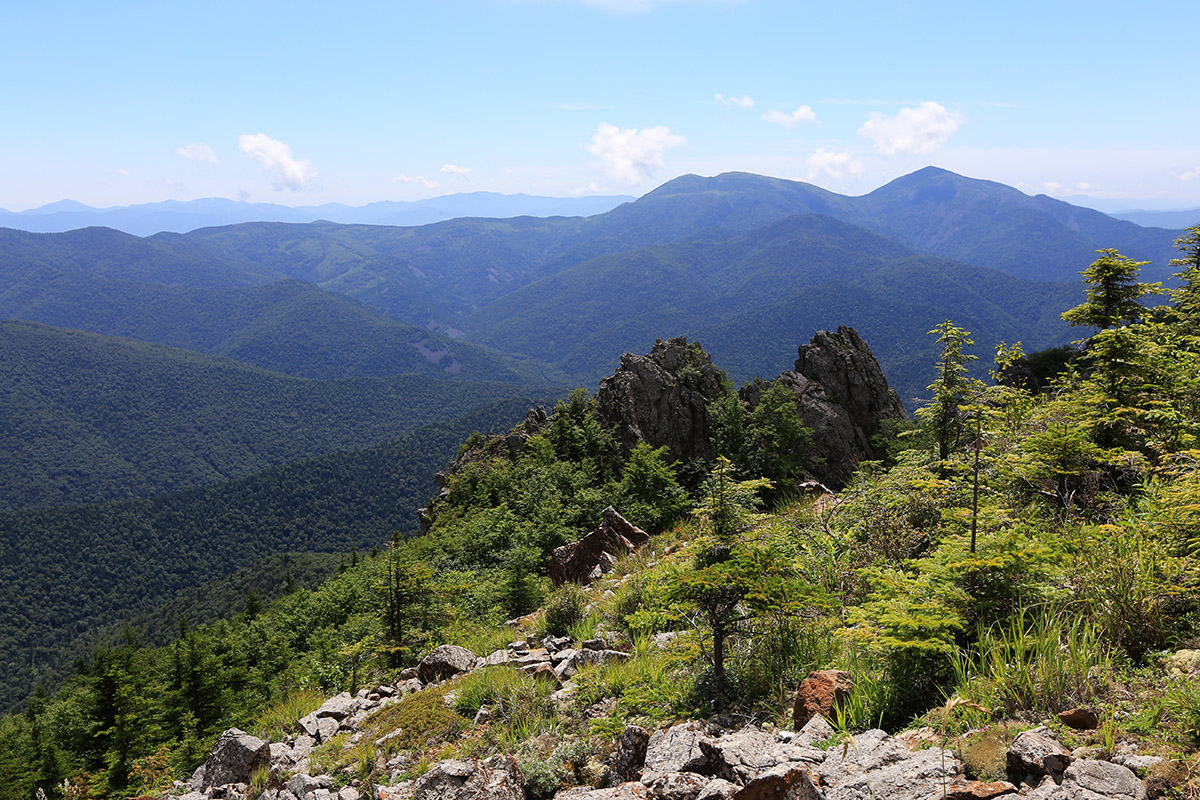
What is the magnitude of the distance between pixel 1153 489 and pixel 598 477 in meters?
30.2

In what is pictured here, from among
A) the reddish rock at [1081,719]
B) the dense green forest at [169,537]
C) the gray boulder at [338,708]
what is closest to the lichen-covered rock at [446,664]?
the gray boulder at [338,708]

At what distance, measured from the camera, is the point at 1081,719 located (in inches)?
165

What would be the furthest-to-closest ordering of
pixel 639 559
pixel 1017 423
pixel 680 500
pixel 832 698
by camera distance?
pixel 680 500
pixel 639 559
pixel 1017 423
pixel 832 698

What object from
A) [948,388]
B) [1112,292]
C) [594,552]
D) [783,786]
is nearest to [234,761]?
[783,786]

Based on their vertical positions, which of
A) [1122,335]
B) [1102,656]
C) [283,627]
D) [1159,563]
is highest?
[1122,335]

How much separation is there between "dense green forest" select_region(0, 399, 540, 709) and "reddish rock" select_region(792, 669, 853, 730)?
153855 millimetres

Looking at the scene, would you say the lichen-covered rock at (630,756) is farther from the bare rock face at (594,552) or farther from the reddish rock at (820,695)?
the bare rock face at (594,552)

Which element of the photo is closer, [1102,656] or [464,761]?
[1102,656]

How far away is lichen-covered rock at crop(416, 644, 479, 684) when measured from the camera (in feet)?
32.7

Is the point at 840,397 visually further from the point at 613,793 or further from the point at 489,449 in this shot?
the point at 613,793

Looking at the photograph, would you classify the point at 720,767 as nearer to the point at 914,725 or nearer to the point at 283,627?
the point at 914,725

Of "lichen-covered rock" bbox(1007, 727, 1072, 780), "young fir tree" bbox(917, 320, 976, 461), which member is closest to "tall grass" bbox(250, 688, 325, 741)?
"lichen-covered rock" bbox(1007, 727, 1072, 780)

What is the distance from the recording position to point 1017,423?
12.9 meters

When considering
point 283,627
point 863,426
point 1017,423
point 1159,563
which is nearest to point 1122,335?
point 1017,423
